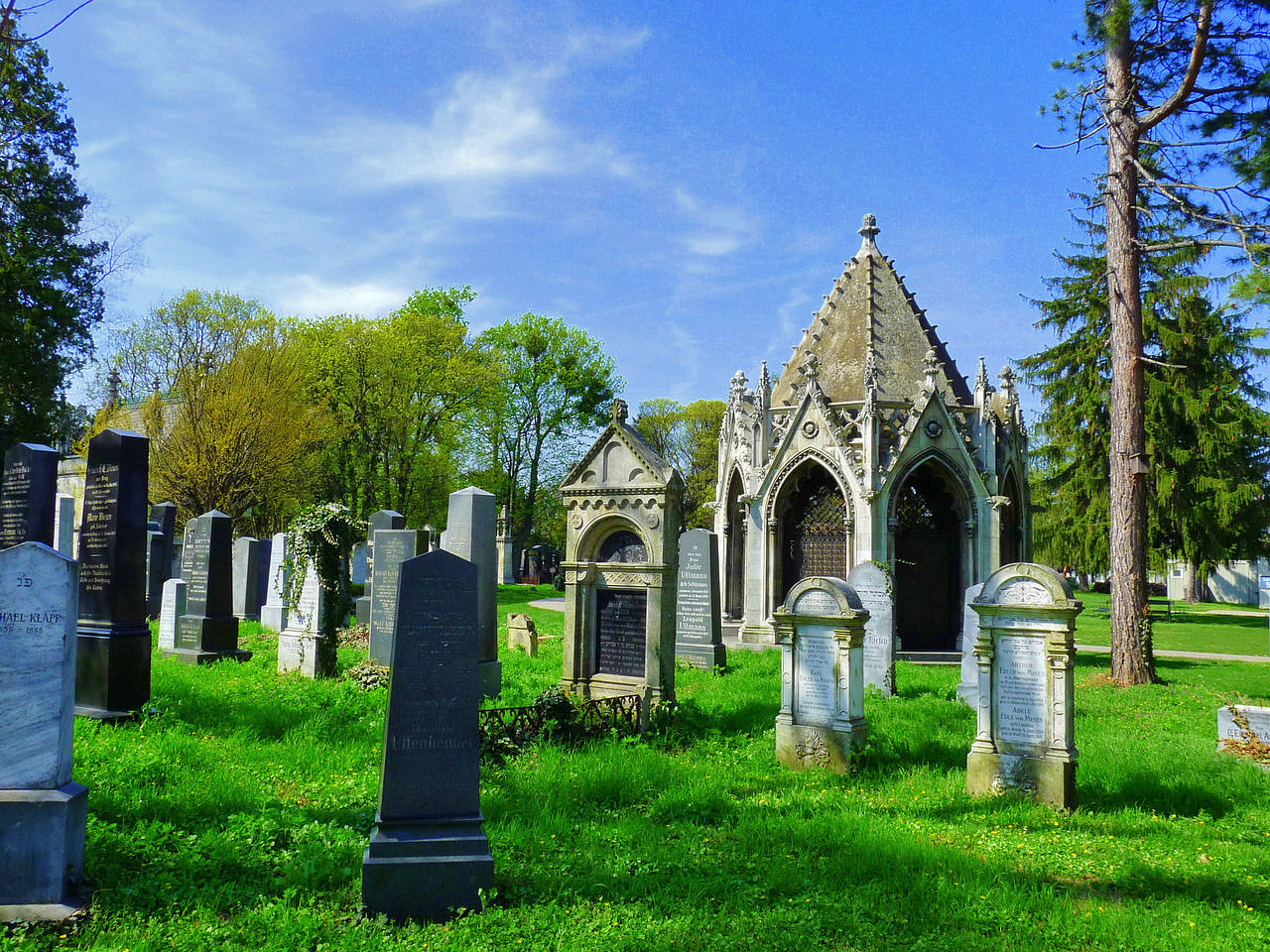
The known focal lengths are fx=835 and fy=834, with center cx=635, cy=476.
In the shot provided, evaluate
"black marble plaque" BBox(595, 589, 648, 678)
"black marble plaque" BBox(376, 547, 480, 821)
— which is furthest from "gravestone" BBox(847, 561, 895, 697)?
"black marble plaque" BBox(376, 547, 480, 821)

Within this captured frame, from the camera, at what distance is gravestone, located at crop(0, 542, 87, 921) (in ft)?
14.7

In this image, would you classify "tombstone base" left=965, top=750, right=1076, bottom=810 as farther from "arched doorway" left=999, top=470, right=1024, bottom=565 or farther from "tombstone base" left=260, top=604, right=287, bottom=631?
"tombstone base" left=260, top=604, right=287, bottom=631

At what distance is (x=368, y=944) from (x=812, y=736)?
502cm

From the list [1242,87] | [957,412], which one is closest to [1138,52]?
[1242,87]

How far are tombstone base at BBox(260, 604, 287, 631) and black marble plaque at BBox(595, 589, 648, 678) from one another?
8.08m

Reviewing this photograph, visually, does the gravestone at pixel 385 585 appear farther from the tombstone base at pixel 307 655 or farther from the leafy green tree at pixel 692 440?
the leafy green tree at pixel 692 440

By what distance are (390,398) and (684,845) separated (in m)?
28.6

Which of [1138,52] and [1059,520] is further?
[1059,520]

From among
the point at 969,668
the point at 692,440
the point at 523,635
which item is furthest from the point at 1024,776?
the point at 692,440

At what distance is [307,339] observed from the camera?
31.9 metres

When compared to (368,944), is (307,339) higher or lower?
higher

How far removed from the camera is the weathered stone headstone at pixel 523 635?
49.4ft

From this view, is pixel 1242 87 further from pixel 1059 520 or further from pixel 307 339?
pixel 307 339

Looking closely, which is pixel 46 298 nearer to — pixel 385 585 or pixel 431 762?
pixel 385 585
